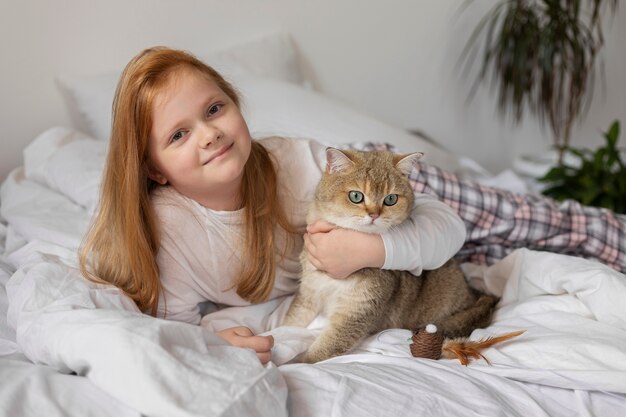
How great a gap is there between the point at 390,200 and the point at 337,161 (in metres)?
0.15

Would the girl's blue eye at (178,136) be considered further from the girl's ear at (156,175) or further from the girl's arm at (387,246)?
the girl's arm at (387,246)

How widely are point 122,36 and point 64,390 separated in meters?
1.66

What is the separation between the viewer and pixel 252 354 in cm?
107

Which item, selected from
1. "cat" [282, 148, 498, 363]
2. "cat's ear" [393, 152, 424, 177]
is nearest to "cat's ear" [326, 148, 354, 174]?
"cat" [282, 148, 498, 363]

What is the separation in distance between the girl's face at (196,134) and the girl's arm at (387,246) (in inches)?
10.3

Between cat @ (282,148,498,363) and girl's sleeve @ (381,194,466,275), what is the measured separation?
0.03 meters

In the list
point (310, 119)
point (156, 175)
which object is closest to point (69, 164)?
point (156, 175)

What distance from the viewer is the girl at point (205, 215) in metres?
1.31

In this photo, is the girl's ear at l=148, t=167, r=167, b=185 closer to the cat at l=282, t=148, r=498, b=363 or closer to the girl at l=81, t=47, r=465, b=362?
the girl at l=81, t=47, r=465, b=362

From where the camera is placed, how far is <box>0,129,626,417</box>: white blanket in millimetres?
958

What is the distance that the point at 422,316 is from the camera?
5.02 ft

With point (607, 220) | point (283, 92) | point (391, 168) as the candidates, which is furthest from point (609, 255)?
point (283, 92)

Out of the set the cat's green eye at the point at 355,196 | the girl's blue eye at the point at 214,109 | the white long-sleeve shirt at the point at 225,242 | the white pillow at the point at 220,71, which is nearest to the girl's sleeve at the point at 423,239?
the white long-sleeve shirt at the point at 225,242

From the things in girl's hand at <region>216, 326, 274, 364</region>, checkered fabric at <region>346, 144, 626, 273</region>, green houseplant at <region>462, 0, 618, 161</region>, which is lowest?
girl's hand at <region>216, 326, 274, 364</region>
